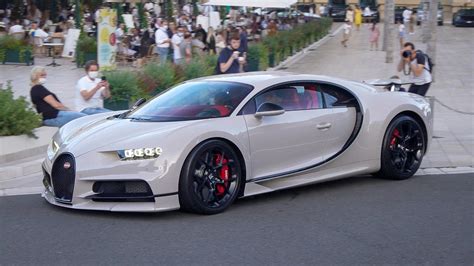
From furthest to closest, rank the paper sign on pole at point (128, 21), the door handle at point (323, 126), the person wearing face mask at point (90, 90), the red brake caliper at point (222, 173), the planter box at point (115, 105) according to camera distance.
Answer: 1. the paper sign on pole at point (128, 21)
2. the planter box at point (115, 105)
3. the person wearing face mask at point (90, 90)
4. the door handle at point (323, 126)
5. the red brake caliper at point (222, 173)

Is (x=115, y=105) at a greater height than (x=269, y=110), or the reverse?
(x=269, y=110)

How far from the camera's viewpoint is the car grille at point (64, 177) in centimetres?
708

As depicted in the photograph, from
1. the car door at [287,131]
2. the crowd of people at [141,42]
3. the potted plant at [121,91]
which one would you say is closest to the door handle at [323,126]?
the car door at [287,131]

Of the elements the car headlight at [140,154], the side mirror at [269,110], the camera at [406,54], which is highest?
the side mirror at [269,110]

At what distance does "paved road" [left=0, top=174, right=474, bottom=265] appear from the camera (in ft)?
19.2

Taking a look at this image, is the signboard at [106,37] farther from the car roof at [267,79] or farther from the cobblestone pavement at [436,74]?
the car roof at [267,79]

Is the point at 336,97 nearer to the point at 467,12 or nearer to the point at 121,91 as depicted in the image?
the point at 121,91

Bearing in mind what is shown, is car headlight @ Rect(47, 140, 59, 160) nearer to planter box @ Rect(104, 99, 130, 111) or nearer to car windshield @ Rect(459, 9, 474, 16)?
planter box @ Rect(104, 99, 130, 111)

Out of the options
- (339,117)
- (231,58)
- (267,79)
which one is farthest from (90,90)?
(339,117)

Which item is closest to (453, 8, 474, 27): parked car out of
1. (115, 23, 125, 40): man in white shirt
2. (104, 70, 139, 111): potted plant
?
(115, 23, 125, 40): man in white shirt

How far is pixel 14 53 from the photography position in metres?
24.6

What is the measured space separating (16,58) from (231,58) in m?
12.9

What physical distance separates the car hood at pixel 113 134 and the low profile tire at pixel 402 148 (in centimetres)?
239

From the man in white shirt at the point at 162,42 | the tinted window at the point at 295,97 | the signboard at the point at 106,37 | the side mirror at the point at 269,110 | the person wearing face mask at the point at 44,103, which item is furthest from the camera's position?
the man in white shirt at the point at 162,42
